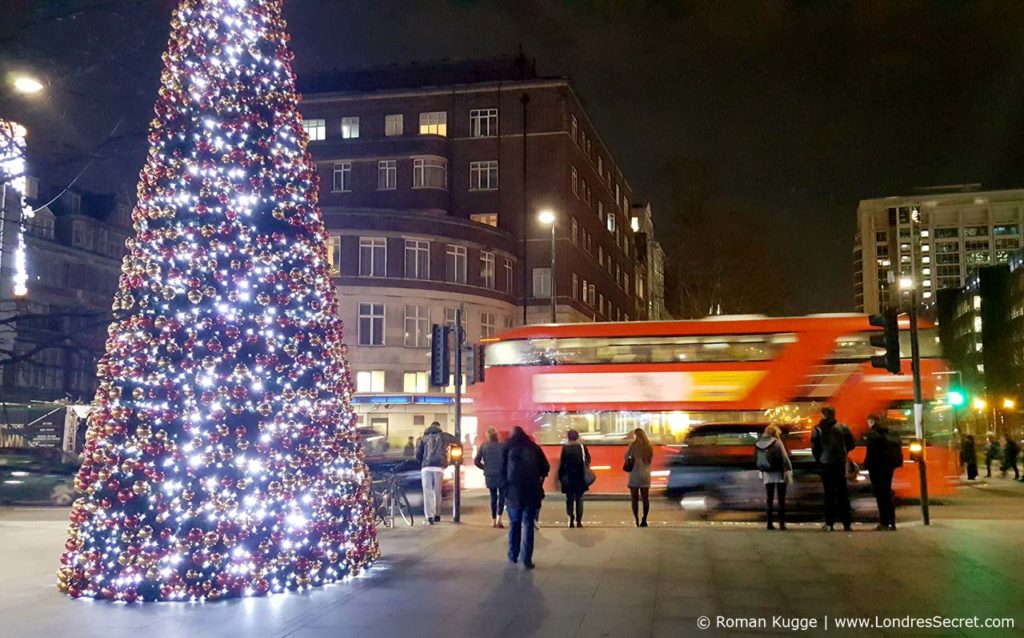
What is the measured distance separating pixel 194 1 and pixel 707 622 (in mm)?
8115

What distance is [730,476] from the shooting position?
58.7 feet

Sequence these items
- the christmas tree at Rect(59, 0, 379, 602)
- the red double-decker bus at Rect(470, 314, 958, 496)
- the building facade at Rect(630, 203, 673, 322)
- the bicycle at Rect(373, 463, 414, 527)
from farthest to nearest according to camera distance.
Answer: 1. the building facade at Rect(630, 203, 673, 322)
2. the red double-decker bus at Rect(470, 314, 958, 496)
3. the bicycle at Rect(373, 463, 414, 527)
4. the christmas tree at Rect(59, 0, 379, 602)

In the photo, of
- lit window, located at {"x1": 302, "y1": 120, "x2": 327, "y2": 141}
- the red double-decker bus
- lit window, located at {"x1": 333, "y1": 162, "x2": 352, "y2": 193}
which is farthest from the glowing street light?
lit window, located at {"x1": 302, "y1": 120, "x2": 327, "y2": 141}

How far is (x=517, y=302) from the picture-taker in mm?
52812

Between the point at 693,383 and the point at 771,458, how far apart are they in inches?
262

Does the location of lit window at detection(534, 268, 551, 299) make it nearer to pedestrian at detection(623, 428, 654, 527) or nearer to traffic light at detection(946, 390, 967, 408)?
traffic light at detection(946, 390, 967, 408)

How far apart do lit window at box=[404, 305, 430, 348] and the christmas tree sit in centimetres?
3631

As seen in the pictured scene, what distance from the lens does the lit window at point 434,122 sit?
56.0 m

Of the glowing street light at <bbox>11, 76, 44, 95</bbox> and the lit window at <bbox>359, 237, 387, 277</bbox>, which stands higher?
the lit window at <bbox>359, 237, 387, 277</bbox>

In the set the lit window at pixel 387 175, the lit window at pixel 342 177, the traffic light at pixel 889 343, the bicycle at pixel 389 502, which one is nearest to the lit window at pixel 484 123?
the lit window at pixel 387 175

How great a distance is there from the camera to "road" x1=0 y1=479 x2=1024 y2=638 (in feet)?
26.4

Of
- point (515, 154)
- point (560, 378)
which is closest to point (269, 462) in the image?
point (560, 378)

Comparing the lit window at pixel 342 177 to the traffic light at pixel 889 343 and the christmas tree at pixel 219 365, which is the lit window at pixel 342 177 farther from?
the christmas tree at pixel 219 365

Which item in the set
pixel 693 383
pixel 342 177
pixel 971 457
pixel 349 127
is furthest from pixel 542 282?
pixel 693 383
